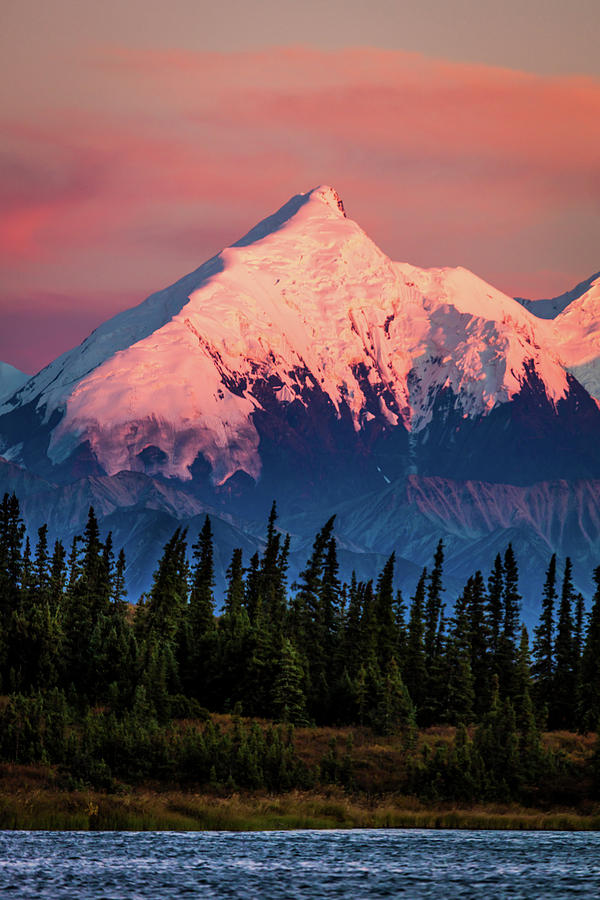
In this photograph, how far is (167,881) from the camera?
53.0m

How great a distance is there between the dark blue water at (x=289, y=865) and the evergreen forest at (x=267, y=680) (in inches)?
568

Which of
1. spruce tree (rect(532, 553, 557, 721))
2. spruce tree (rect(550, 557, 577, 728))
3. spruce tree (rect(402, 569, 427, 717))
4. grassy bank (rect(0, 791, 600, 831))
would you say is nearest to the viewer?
grassy bank (rect(0, 791, 600, 831))

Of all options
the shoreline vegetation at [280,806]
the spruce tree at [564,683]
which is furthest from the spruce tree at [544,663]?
the shoreline vegetation at [280,806]

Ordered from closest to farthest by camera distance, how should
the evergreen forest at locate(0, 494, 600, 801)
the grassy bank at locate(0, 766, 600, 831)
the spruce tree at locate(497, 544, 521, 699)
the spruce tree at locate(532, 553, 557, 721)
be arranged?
the grassy bank at locate(0, 766, 600, 831) < the evergreen forest at locate(0, 494, 600, 801) < the spruce tree at locate(497, 544, 521, 699) < the spruce tree at locate(532, 553, 557, 721)

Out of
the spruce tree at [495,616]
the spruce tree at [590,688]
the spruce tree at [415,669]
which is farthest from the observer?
the spruce tree at [495,616]

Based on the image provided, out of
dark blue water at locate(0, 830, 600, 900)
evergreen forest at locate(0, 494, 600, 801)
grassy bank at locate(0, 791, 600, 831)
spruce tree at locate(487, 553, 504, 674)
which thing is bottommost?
dark blue water at locate(0, 830, 600, 900)

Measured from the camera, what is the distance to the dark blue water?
5106 centimetres

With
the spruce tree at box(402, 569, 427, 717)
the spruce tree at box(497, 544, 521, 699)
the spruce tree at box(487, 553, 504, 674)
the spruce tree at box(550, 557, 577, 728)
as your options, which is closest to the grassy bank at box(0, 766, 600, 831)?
the spruce tree at box(497, 544, 521, 699)

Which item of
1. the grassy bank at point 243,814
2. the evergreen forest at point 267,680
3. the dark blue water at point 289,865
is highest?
the evergreen forest at point 267,680

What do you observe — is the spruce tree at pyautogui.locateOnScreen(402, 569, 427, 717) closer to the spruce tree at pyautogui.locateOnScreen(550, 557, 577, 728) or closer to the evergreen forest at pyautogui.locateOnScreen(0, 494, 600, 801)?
the evergreen forest at pyautogui.locateOnScreen(0, 494, 600, 801)

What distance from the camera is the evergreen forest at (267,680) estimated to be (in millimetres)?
85062

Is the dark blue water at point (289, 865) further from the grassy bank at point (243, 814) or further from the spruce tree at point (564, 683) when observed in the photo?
the spruce tree at point (564, 683)

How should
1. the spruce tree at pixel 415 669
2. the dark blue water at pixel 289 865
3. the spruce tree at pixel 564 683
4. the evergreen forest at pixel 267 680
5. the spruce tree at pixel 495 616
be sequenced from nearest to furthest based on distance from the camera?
the dark blue water at pixel 289 865, the evergreen forest at pixel 267 680, the spruce tree at pixel 415 669, the spruce tree at pixel 564 683, the spruce tree at pixel 495 616

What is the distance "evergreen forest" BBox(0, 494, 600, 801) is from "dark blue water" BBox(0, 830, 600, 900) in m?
14.4
